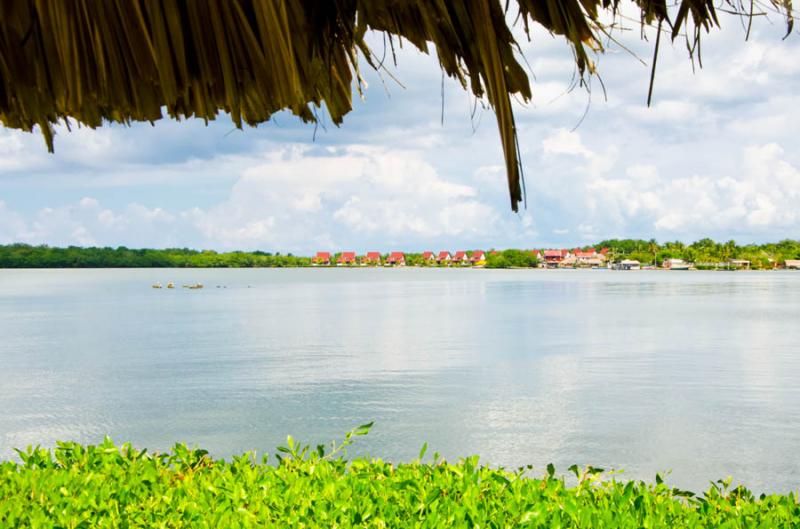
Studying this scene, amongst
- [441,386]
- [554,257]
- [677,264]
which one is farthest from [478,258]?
[441,386]

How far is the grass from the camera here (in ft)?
8.20

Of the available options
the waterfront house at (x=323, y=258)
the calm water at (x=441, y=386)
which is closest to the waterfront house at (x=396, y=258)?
the waterfront house at (x=323, y=258)

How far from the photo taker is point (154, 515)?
257 centimetres

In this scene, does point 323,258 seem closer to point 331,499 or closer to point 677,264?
point 677,264

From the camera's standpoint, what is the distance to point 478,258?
107 metres

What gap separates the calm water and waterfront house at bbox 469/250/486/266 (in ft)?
263

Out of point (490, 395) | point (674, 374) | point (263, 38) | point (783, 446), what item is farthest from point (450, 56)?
point (674, 374)

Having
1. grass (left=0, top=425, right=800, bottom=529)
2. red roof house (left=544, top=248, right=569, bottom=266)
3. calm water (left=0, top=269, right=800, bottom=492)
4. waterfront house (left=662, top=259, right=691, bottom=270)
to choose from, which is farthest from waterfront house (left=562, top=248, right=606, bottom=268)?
grass (left=0, top=425, right=800, bottom=529)

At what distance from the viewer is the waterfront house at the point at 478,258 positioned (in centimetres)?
10638

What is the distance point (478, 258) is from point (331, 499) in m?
105

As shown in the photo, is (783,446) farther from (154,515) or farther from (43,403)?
(43,403)

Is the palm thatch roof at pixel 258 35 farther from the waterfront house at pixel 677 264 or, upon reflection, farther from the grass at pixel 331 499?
the waterfront house at pixel 677 264

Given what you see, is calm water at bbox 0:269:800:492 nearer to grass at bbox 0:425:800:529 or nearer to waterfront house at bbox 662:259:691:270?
grass at bbox 0:425:800:529

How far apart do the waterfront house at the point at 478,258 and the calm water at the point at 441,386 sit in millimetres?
80295
